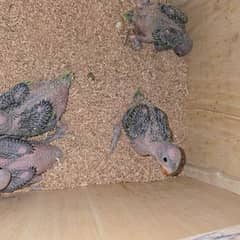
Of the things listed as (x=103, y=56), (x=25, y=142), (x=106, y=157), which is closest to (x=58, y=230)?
(x=25, y=142)

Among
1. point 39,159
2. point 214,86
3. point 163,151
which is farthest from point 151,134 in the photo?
point 39,159

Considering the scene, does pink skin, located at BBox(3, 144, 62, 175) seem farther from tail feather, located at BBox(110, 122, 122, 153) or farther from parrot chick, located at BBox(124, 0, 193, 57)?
parrot chick, located at BBox(124, 0, 193, 57)

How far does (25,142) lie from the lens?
115 cm

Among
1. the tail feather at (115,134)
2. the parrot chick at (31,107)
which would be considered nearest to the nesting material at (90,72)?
the tail feather at (115,134)

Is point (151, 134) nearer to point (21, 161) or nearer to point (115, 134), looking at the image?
point (115, 134)

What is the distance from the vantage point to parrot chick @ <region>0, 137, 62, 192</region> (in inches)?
43.4

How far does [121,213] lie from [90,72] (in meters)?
0.55

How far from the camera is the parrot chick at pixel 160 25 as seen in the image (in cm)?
124

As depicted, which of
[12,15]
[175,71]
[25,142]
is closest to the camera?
[25,142]

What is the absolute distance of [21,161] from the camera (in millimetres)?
1126

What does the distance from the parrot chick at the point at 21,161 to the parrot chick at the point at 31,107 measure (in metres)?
0.03

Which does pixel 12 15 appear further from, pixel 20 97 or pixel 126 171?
pixel 126 171

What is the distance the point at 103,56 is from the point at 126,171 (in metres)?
0.37

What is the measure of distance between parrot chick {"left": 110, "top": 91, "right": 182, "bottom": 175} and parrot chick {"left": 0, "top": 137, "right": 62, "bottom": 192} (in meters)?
0.24
